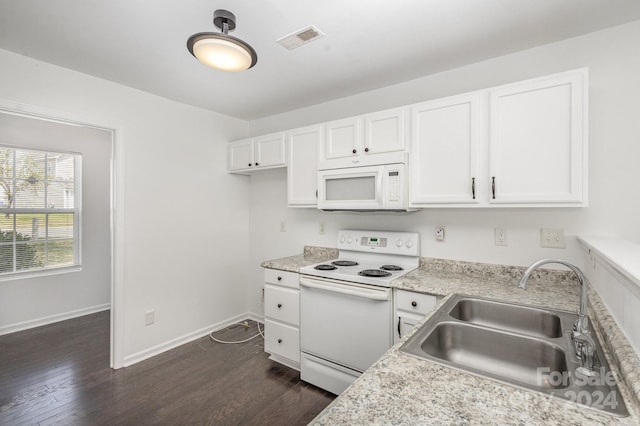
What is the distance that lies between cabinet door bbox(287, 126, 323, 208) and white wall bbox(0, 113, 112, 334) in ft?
8.43

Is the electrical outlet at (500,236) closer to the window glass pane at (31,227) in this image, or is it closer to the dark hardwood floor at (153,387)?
the dark hardwood floor at (153,387)

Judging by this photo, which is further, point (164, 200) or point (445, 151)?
point (164, 200)

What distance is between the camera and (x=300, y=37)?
1.81 metres

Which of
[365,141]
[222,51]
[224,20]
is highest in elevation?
[224,20]

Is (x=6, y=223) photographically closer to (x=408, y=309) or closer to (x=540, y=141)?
(x=408, y=309)

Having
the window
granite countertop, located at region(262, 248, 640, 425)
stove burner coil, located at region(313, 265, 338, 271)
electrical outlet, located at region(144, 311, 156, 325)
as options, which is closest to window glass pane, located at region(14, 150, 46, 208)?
the window

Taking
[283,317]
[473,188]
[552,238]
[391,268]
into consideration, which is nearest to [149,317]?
[283,317]

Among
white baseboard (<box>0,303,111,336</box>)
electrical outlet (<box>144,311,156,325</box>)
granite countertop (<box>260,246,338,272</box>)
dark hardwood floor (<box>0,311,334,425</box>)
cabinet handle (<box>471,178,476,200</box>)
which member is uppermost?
cabinet handle (<box>471,178,476,200</box>)

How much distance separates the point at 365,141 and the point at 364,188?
0.36 meters

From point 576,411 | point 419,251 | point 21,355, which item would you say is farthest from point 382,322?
point 21,355

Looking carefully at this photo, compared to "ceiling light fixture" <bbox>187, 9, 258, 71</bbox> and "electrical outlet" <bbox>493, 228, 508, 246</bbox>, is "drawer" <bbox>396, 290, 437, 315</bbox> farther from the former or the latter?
"ceiling light fixture" <bbox>187, 9, 258, 71</bbox>

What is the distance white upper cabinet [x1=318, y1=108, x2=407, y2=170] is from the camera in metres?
2.17

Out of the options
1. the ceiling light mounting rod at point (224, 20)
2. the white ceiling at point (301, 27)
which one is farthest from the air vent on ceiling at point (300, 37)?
the ceiling light mounting rod at point (224, 20)

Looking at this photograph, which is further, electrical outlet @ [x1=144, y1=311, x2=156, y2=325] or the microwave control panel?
electrical outlet @ [x1=144, y1=311, x2=156, y2=325]
